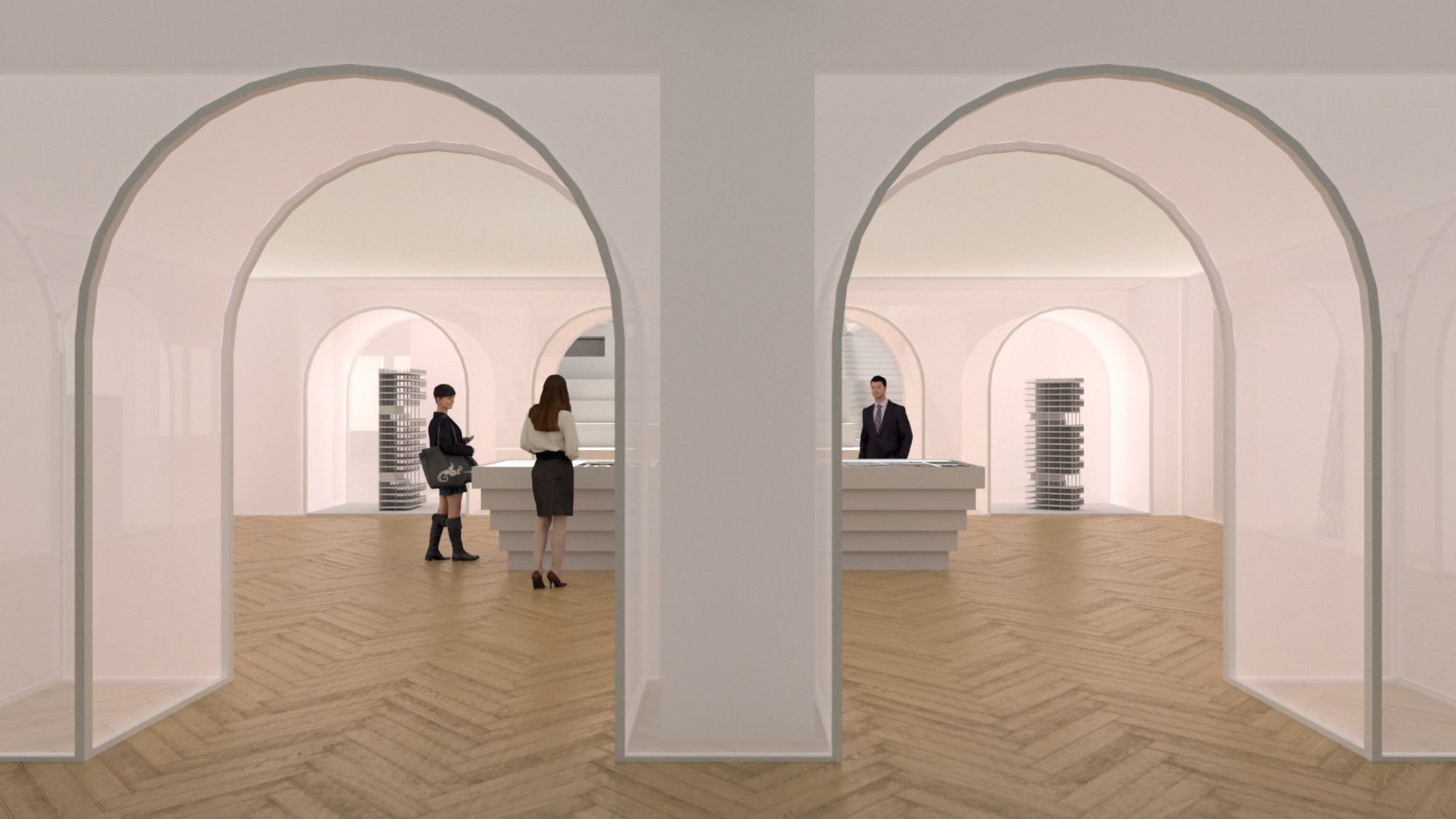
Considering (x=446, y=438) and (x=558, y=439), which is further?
(x=446, y=438)

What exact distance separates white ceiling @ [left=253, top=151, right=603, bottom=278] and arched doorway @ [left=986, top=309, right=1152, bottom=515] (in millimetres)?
5970

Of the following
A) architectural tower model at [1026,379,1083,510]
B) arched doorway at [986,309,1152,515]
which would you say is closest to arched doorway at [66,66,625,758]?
arched doorway at [986,309,1152,515]

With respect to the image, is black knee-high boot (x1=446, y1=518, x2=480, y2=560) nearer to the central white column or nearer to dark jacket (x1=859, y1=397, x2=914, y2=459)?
dark jacket (x1=859, y1=397, x2=914, y2=459)

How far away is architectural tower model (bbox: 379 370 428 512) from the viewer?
1076 centimetres

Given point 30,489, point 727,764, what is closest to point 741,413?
point 727,764

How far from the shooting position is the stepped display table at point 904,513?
6.91 meters

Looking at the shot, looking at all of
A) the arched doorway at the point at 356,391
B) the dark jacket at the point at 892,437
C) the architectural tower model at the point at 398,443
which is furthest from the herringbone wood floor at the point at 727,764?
the arched doorway at the point at 356,391

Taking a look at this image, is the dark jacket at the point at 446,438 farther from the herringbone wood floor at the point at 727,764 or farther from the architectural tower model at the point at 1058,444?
the architectural tower model at the point at 1058,444

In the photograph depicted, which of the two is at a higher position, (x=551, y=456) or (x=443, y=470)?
(x=551, y=456)

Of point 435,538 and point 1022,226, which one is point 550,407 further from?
point 1022,226

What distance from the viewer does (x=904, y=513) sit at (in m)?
7.00

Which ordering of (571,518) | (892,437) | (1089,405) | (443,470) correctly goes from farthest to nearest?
(1089,405), (892,437), (443,470), (571,518)

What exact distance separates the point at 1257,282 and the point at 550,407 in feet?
14.1

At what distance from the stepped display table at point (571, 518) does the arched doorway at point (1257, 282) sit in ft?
13.1
